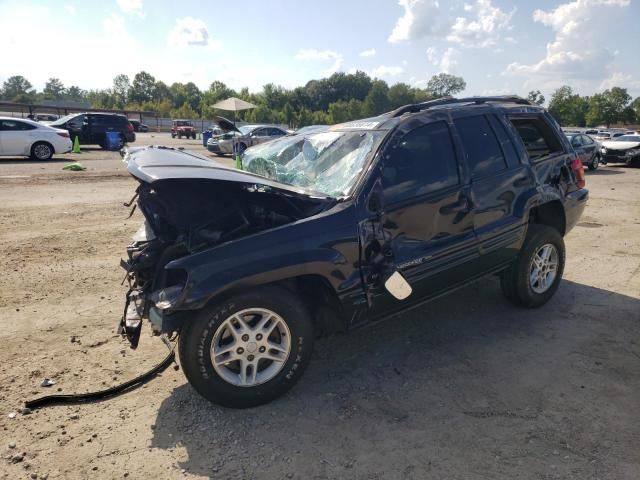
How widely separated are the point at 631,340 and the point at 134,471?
154 inches

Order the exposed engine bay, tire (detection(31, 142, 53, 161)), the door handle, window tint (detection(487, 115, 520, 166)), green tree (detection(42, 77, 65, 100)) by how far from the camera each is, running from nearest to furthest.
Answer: the exposed engine bay, the door handle, window tint (detection(487, 115, 520, 166)), tire (detection(31, 142, 53, 161)), green tree (detection(42, 77, 65, 100))

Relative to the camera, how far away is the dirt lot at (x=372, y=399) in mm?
2531

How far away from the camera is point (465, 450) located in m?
2.62

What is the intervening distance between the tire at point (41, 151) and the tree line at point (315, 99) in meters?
64.3

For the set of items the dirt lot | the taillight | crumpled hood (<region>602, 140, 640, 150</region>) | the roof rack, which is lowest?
the dirt lot

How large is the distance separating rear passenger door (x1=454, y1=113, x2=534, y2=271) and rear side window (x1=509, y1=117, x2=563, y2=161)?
1.13ft

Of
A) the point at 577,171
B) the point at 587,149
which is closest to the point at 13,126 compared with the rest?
the point at 577,171

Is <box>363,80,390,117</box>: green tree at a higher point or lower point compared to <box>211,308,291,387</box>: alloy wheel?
higher

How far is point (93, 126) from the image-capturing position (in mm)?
23375

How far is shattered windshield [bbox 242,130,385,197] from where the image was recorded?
3465mm

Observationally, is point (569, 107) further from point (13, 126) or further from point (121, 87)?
point (121, 87)

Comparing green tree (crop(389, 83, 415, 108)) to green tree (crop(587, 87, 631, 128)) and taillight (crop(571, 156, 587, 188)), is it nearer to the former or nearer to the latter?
green tree (crop(587, 87, 631, 128))

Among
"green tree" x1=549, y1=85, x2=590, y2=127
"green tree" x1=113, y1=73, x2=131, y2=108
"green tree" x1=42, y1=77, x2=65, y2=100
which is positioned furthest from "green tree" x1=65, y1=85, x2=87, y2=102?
"green tree" x1=549, y1=85, x2=590, y2=127

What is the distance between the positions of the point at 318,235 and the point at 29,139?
56.3 feet
